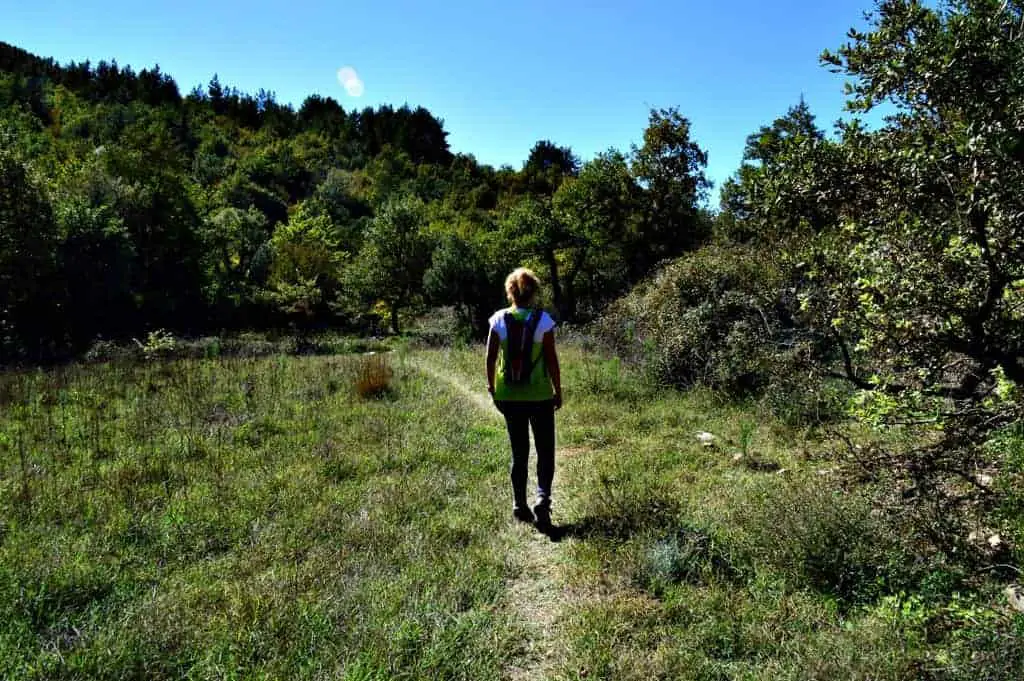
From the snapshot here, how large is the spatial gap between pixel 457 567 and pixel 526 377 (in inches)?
60.8

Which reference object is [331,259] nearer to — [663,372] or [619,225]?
[619,225]

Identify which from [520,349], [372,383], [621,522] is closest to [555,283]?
[372,383]

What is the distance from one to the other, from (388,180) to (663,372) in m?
58.3

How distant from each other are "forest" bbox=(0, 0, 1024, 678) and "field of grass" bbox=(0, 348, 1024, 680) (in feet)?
2.20

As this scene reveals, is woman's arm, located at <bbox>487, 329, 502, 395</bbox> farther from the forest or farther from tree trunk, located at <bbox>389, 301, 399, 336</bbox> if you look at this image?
tree trunk, located at <bbox>389, 301, 399, 336</bbox>

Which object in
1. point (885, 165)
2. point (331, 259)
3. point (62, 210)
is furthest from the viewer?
point (331, 259)

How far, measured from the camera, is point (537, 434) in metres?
4.62

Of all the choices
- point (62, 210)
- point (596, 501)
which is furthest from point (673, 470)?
point (62, 210)

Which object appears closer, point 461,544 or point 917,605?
point 917,605

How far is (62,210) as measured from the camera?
20.6 m

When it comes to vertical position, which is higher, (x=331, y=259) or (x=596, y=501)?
(x=331, y=259)

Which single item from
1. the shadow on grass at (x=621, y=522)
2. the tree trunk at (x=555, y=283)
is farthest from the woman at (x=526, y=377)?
the tree trunk at (x=555, y=283)

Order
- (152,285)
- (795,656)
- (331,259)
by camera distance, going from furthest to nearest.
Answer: (331,259) → (152,285) → (795,656)

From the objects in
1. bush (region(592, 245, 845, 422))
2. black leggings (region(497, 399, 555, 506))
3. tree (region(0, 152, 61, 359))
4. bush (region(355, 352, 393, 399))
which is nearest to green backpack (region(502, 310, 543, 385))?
black leggings (region(497, 399, 555, 506))
